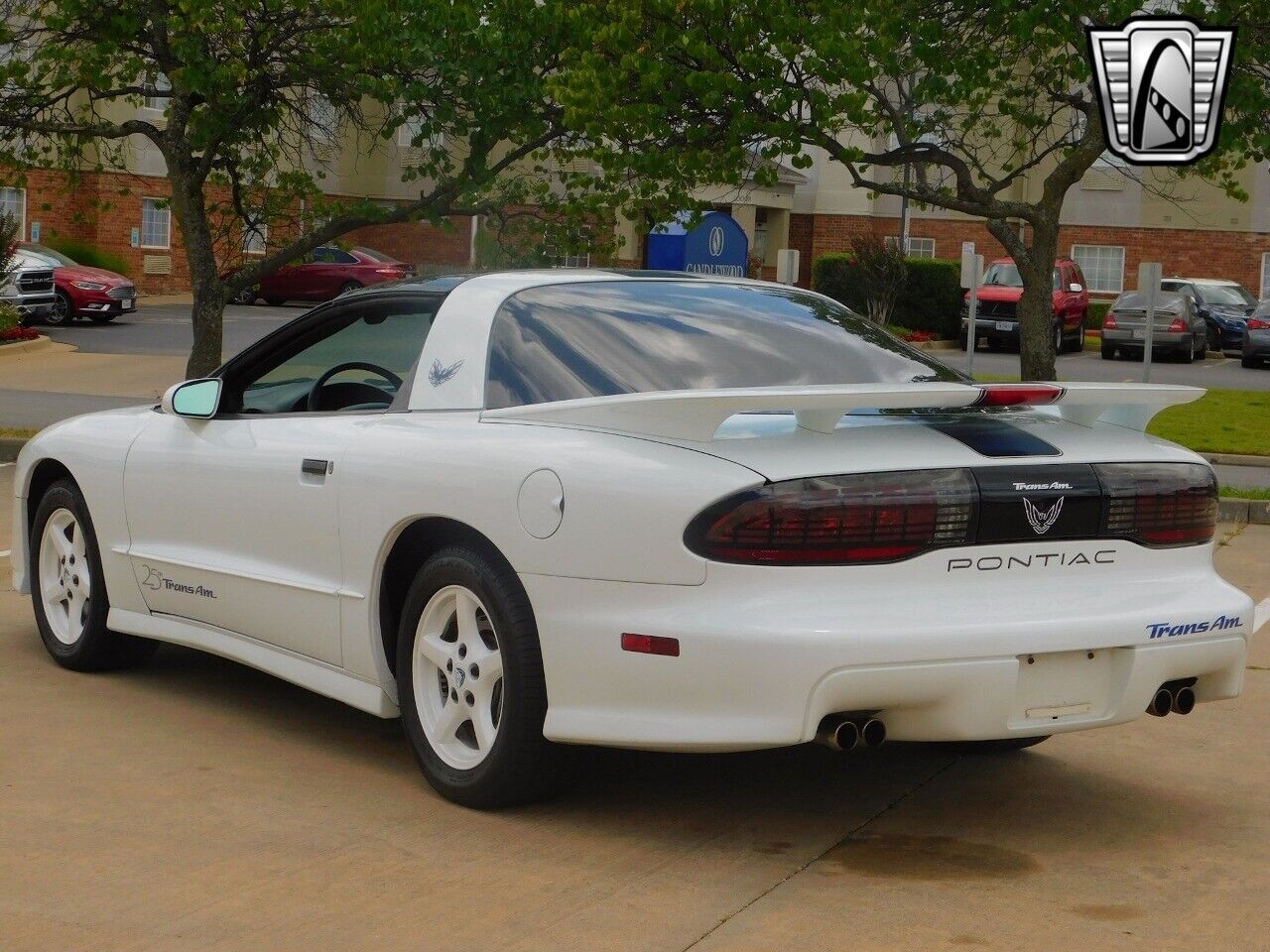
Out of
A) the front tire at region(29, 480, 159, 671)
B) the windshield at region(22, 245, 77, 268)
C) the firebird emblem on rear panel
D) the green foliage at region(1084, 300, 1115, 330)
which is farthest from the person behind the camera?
the green foliage at region(1084, 300, 1115, 330)

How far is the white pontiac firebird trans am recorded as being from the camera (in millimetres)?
4434

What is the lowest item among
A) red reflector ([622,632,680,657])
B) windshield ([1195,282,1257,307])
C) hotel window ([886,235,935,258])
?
red reflector ([622,632,680,657])

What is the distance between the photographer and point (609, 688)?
4.61m

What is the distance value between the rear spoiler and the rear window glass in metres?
0.18

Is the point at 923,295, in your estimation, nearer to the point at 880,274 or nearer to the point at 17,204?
the point at 880,274

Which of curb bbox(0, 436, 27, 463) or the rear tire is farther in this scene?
curb bbox(0, 436, 27, 463)

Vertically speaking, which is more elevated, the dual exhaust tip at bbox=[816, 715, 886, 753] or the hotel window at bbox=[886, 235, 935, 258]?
the hotel window at bbox=[886, 235, 935, 258]

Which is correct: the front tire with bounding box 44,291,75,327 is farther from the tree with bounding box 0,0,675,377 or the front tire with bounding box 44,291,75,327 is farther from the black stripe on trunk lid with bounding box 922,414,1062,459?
the black stripe on trunk lid with bounding box 922,414,1062,459

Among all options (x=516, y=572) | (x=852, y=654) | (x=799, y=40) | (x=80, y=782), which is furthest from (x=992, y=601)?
(x=799, y=40)

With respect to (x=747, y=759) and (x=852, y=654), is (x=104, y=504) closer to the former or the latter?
(x=747, y=759)

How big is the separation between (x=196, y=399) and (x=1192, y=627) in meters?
3.27

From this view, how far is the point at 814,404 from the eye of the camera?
4.48 m

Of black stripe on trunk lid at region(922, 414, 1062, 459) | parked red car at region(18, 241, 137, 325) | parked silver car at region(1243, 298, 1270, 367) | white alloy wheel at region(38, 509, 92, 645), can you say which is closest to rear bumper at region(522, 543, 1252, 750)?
black stripe on trunk lid at region(922, 414, 1062, 459)

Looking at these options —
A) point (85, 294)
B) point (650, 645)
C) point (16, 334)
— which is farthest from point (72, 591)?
point (85, 294)
